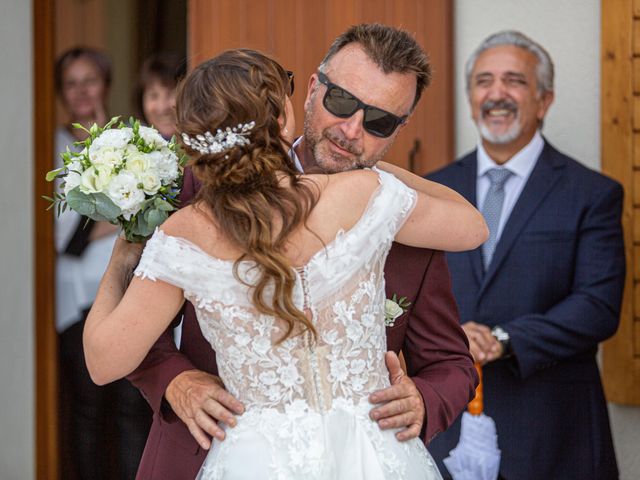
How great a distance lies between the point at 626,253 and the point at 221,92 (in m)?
2.66

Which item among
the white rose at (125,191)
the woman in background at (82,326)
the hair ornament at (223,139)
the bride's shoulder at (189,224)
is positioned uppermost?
the hair ornament at (223,139)

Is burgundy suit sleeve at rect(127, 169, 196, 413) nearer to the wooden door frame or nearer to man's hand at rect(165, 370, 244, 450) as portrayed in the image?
man's hand at rect(165, 370, 244, 450)

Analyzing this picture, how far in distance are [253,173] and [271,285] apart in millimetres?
226

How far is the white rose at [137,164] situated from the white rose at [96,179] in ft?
0.15

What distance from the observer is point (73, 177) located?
247cm

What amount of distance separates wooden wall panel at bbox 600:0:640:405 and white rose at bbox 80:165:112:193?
259cm

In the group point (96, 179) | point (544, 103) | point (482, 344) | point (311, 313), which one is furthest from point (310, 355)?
point (544, 103)

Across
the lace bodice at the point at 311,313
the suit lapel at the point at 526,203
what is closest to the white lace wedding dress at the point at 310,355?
the lace bodice at the point at 311,313

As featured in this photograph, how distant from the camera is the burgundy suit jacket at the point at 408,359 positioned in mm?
2570

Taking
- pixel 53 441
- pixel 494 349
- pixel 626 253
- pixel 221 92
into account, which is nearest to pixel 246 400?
pixel 221 92

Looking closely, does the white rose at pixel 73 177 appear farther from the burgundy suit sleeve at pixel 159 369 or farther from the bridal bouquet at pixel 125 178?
the burgundy suit sleeve at pixel 159 369

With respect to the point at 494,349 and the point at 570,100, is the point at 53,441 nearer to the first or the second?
the point at 494,349

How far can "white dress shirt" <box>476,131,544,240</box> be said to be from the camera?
429 centimetres

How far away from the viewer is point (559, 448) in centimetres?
406
